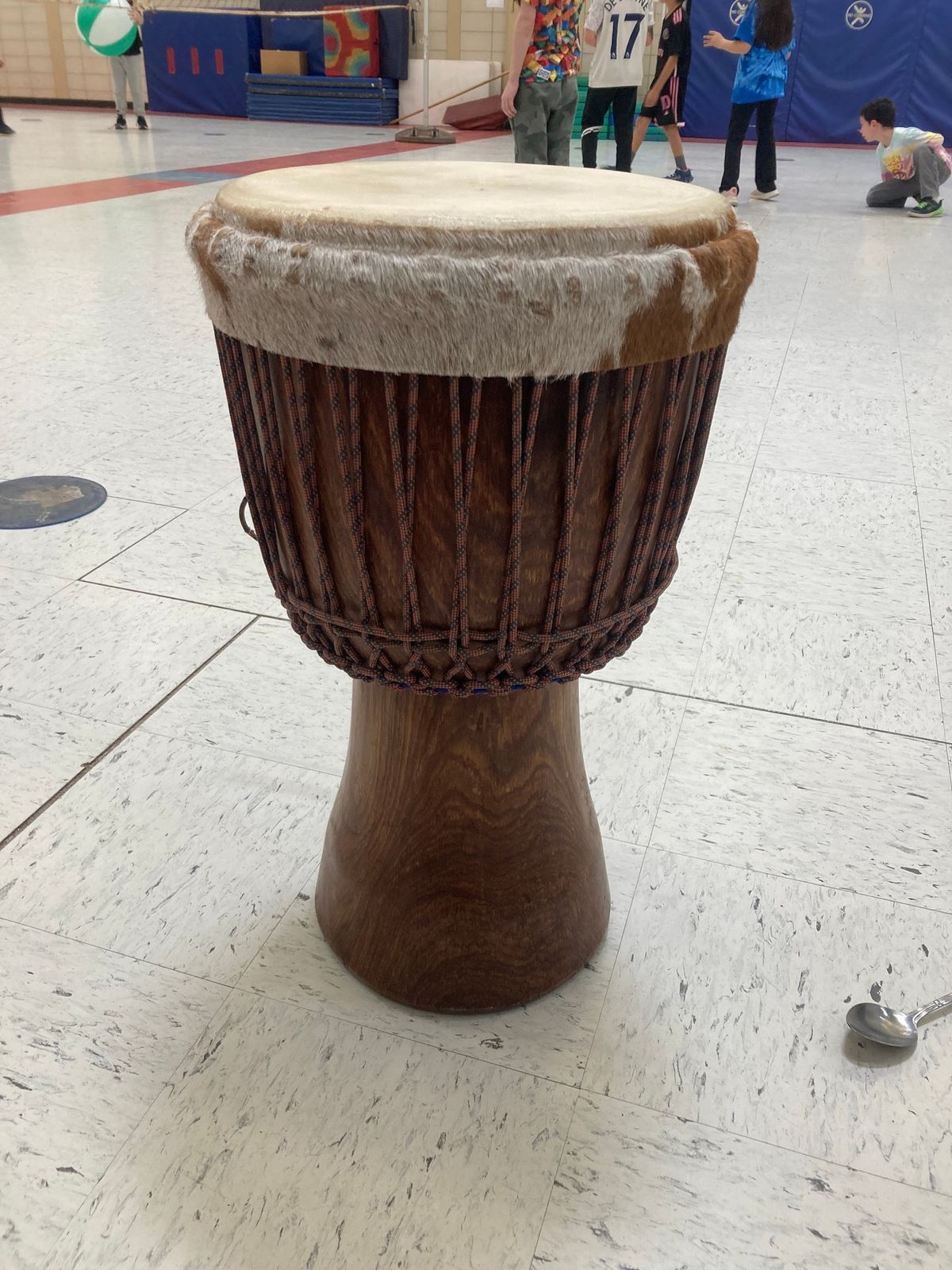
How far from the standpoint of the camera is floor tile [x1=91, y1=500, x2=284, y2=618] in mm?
1663

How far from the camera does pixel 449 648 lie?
2.68ft

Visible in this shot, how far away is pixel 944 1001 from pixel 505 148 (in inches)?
327

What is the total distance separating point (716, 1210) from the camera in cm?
81

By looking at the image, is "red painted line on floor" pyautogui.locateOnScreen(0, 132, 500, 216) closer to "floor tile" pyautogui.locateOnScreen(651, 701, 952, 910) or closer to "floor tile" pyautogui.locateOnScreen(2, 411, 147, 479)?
"floor tile" pyautogui.locateOnScreen(2, 411, 147, 479)

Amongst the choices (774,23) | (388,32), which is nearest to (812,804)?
(774,23)

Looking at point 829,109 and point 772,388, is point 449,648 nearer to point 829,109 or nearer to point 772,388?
point 772,388

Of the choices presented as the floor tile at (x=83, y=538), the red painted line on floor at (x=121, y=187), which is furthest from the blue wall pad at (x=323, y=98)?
the floor tile at (x=83, y=538)

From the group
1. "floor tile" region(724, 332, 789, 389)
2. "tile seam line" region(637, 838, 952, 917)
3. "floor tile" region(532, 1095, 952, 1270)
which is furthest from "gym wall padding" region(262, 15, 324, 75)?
"floor tile" region(532, 1095, 952, 1270)

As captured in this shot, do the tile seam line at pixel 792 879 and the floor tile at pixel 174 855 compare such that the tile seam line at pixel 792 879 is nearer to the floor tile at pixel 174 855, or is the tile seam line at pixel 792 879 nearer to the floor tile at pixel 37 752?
the floor tile at pixel 174 855

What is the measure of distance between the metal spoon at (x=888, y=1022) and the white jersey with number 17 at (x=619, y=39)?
4.67 metres

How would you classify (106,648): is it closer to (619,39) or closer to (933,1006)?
(933,1006)

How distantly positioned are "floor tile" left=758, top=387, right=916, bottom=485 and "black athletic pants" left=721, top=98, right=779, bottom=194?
3.23 metres

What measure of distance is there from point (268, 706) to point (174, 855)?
0.30 metres

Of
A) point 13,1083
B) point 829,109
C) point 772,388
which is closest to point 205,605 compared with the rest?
point 13,1083
